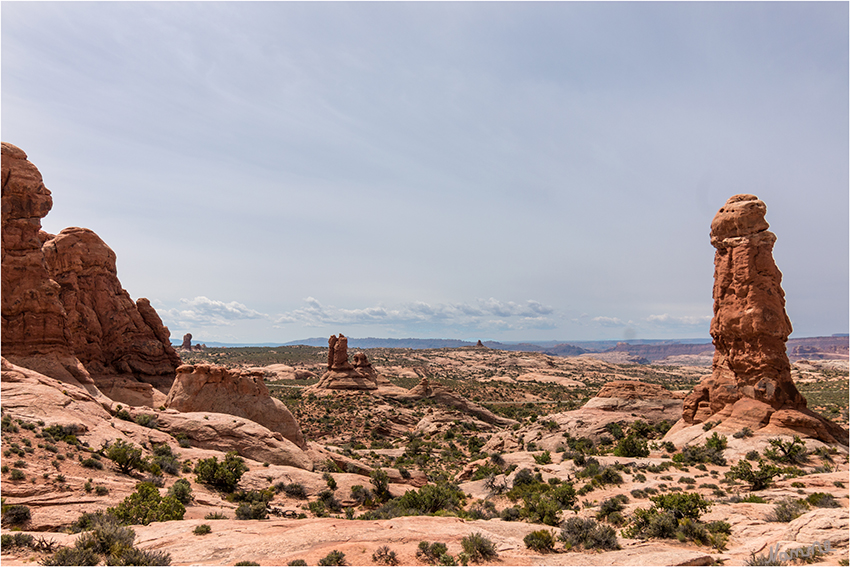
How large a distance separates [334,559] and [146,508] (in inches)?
305

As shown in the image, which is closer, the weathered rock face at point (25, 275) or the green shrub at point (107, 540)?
the green shrub at point (107, 540)

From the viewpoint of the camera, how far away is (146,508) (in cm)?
1421

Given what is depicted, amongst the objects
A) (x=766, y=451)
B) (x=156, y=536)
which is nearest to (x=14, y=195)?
(x=156, y=536)

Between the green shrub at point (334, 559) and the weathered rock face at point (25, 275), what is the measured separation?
77.9 feet

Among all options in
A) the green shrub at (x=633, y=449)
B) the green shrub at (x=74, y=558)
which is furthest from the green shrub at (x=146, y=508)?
the green shrub at (x=633, y=449)

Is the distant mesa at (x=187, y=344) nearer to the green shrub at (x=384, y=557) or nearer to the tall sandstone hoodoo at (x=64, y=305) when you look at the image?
the tall sandstone hoodoo at (x=64, y=305)

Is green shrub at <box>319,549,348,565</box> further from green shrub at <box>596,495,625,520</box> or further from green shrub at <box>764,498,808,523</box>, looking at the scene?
green shrub at <box>764,498,808,523</box>

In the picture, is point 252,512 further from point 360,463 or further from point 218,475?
point 360,463

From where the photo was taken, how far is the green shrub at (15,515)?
1276 centimetres

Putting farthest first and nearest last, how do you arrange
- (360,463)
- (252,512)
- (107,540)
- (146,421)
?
(360,463) < (146,421) < (252,512) < (107,540)

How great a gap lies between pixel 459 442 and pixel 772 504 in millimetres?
31255

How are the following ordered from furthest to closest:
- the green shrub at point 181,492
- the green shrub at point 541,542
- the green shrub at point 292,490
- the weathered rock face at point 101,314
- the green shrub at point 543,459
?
the weathered rock face at point 101,314 → the green shrub at point 543,459 → the green shrub at point 292,490 → the green shrub at point 181,492 → the green shrub at point 541,542

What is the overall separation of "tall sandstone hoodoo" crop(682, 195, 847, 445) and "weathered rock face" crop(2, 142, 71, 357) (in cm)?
4241

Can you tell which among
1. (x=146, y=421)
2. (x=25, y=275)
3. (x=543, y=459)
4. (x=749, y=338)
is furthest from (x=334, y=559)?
(x=749, y=338)
